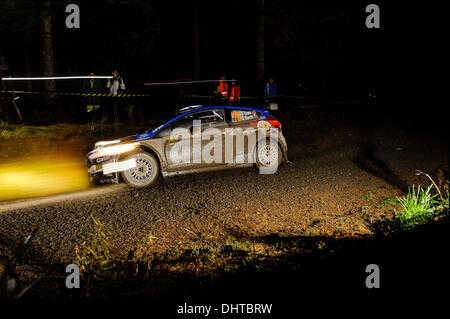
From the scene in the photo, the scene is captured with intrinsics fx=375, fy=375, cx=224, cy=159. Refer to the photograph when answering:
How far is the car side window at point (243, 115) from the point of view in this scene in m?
8.39

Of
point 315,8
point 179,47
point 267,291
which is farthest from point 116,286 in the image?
point 179,47

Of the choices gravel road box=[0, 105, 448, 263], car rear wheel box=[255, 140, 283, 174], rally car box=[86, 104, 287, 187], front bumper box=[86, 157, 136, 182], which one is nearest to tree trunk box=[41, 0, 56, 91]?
rally car box=[86, 104, 287, 187]

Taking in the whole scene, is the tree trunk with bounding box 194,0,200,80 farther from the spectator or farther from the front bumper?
the front bumper

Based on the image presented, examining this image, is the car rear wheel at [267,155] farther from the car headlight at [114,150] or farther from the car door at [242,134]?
the car headlight at [114,150]

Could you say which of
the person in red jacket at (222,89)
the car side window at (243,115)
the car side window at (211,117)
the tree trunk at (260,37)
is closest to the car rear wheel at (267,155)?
the car side window at (243,115)

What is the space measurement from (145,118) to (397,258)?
13.3 m

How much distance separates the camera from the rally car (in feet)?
25.0

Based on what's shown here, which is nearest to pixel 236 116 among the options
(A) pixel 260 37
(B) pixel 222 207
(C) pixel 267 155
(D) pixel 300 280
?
(C) pixel 267 155

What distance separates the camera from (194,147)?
7.99 m

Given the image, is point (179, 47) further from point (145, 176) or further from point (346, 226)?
point (346, 226)

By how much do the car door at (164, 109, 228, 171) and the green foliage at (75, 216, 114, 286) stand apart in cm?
279

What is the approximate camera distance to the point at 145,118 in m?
15.7

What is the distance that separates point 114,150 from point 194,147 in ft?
5.37

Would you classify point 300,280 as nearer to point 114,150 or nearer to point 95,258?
point 95,258
